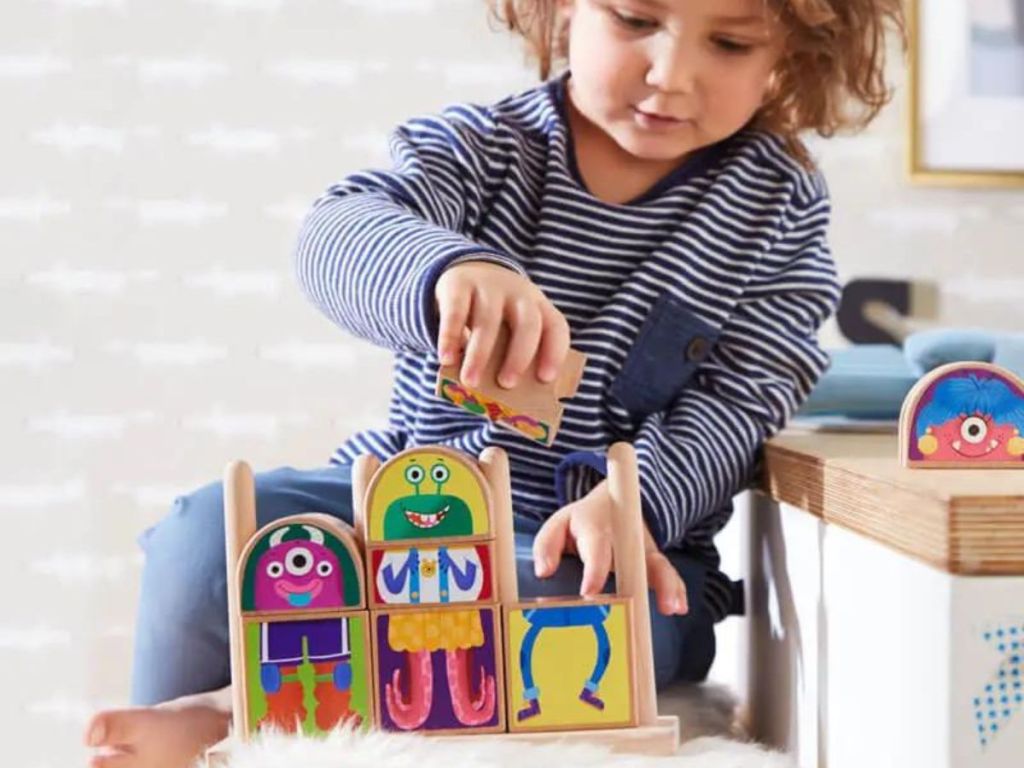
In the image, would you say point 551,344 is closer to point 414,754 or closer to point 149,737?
point 414,754

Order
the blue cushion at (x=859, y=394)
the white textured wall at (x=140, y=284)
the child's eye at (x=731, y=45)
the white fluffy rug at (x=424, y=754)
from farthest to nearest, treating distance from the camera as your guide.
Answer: the white textured wall at (x=140, y=284), the blue cushion at (x=859, y=394), the child's eye at (x=731, y=45), the white fluffy rug at (x=424, y=754)

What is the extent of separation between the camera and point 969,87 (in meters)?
1.79

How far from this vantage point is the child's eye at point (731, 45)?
997 millimetres

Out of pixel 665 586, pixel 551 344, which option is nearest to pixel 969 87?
pixel 665 586

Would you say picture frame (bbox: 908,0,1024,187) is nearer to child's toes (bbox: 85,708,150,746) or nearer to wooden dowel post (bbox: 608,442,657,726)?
wooden dowel post (bbox: 608,442,657,726)

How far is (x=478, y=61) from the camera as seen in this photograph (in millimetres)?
1808

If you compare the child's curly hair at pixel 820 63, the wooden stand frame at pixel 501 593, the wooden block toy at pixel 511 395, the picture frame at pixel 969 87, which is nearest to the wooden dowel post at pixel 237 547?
the wooden stand frame at pixel 501 593

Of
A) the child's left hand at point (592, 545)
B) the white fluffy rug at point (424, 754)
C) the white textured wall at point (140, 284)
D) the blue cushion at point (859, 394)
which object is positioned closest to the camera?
the white fluffy rug at point (424, 754)

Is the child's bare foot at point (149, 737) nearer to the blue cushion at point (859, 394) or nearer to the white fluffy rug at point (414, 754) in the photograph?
the white fluffy rug at point (414, 754)

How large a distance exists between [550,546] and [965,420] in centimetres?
24

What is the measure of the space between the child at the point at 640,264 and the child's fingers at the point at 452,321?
150 mm

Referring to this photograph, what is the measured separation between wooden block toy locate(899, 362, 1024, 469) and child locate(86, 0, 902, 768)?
183mm

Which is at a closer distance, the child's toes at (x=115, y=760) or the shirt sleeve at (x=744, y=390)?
the child's toes at (x=115, y=760)

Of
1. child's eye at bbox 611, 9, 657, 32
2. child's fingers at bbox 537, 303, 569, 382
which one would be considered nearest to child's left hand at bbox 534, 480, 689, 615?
child's fingers at bbox 537, 303, 569, 382
